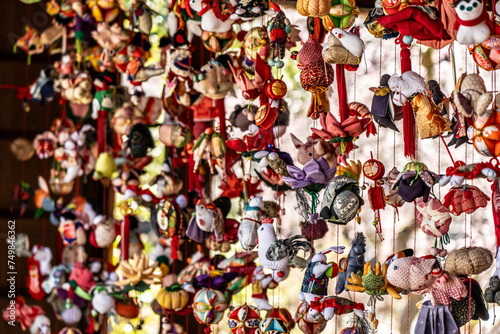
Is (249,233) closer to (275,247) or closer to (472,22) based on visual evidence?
(275,247)

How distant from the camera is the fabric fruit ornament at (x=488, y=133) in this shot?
98 centimetres

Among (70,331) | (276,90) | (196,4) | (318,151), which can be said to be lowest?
(70,331)

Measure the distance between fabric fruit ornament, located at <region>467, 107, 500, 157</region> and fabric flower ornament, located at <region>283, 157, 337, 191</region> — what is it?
267mm

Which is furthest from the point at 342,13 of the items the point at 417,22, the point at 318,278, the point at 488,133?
the point at 318,278

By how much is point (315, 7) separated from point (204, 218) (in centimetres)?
45

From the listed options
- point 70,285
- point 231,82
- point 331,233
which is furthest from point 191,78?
point 70,285

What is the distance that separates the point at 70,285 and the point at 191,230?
1.39ft

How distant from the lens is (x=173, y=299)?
1.42 m

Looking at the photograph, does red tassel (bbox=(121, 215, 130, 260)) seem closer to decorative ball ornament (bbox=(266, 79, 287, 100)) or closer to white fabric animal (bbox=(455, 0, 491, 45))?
decorative ball ornament (bbox=(266, 79, 287, 100))

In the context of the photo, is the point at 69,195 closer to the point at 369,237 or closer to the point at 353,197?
the point at 369,237

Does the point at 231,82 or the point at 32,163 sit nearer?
the point at 231,82

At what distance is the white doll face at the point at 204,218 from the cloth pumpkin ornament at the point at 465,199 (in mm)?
482

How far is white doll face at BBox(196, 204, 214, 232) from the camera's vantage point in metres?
1.37

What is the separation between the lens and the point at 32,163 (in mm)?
1883
